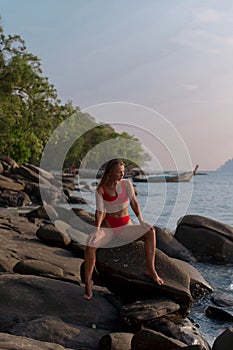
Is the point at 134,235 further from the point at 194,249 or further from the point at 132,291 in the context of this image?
the point at 194,249

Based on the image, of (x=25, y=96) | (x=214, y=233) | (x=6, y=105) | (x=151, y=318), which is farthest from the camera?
(x=25, y=96)

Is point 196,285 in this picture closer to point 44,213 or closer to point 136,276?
point 136,276

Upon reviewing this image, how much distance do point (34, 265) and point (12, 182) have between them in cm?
2269

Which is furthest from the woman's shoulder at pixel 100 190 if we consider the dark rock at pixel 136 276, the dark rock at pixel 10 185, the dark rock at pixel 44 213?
the dark rock at pixel 10 185

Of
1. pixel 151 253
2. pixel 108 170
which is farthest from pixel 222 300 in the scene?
pixel 108 170

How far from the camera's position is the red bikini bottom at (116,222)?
6461mm

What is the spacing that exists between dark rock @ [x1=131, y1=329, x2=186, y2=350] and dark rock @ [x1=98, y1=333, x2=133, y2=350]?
5.2 inches

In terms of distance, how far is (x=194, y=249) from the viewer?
12.8m

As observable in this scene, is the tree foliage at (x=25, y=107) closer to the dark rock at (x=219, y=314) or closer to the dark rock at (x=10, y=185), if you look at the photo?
the dark rock at (x=10, y=185)

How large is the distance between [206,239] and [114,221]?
22.6 feet

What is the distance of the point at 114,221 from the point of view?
648 cm

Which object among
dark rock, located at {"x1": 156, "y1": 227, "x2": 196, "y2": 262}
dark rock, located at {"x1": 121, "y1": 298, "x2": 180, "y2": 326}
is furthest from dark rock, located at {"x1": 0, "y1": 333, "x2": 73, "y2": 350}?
dark rock, located at {"x1": 156, "y1": 227, "x2": 196, "y2": 262}

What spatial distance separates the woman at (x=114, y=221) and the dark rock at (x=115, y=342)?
1.22 m

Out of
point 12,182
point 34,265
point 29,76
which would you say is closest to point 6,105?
point 29,76
